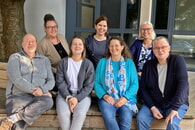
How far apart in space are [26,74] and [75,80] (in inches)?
21.7

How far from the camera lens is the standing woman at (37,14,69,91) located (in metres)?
2.75

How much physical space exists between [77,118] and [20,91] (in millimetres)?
730

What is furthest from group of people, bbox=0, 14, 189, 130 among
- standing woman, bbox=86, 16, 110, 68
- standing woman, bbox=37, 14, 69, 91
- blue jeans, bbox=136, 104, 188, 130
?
standing woman, bbox=37, 14, 69, 91

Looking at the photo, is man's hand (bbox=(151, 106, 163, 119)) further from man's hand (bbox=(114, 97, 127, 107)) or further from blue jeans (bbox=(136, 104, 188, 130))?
man's hand (bbox=(114, 97, 127, 107))

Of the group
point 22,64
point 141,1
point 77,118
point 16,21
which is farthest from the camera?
point 141,1

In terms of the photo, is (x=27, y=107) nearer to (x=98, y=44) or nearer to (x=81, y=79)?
(x=81, y=79)

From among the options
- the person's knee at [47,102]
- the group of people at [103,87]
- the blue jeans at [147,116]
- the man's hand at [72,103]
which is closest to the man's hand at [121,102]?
the group of people at [103,87]

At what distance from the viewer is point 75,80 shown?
2.45 meters

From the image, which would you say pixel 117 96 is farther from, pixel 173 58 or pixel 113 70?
pixel 173 58

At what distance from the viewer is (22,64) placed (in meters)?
2.36

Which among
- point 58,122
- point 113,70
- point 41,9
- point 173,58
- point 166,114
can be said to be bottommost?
point 58,122

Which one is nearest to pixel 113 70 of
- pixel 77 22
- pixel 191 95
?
pixel 191 95

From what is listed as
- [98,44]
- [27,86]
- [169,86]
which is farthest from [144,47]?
[27,86]

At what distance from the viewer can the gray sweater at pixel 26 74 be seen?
7.52ft
